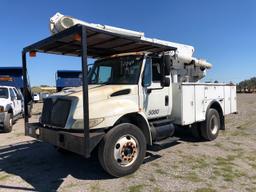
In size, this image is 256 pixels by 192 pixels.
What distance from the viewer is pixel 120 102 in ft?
17.9

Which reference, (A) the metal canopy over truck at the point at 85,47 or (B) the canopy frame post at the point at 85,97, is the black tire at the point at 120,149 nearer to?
(A) the metal canopy over truck at the point at 85,47

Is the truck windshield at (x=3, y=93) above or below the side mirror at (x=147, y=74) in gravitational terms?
below

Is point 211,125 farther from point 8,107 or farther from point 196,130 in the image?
point 8,107

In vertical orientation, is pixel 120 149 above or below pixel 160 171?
above

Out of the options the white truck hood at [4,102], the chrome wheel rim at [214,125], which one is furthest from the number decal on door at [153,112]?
the white truck hood at [4,102]

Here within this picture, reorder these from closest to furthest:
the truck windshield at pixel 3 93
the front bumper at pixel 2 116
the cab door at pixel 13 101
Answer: the front bumper at pixel 2 116 → the truck windshield at pixel 3 93 → the cab door at pixel 13 101

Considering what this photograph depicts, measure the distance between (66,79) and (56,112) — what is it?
2025 centimetres

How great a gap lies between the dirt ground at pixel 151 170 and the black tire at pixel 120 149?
0.17 meters

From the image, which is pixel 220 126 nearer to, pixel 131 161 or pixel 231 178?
pixel 231 178

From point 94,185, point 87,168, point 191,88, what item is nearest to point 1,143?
point 87,168

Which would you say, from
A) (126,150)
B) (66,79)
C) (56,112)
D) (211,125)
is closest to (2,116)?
(56,112)

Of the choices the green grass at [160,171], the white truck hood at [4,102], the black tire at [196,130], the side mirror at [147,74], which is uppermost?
the side mirror at [147,74]

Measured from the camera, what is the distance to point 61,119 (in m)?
5.26

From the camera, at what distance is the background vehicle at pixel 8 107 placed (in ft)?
34.7
